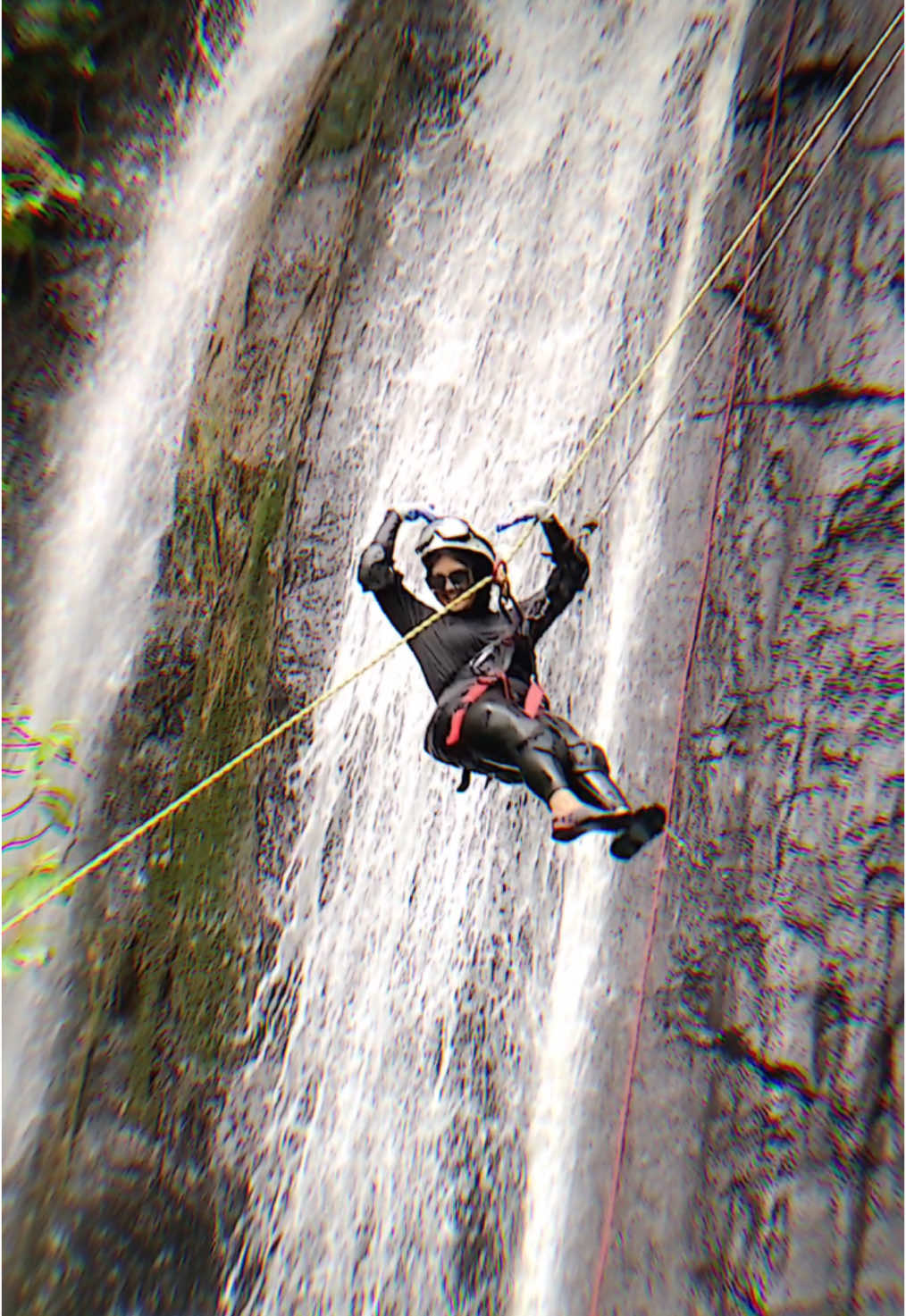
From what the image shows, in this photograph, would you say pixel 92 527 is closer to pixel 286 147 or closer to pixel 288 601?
pixel 288 601

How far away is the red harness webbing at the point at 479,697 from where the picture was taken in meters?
2.36

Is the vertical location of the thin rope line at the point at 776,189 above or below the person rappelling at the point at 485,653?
above

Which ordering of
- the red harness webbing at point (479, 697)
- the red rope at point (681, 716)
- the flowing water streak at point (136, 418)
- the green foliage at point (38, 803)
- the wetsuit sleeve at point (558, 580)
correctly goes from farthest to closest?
1. the flowing water streak at point (136, 418)
2. the green foliage at point (38, 803)
3. the red rope at point (681, 716)
4. the wetsuit sleeve at point (558, 580)
5. the red harness webbing at point (479, 697)

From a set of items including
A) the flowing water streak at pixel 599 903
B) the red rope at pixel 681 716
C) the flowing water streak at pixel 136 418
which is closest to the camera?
the red rope at pixel 681 716

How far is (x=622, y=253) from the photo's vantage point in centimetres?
377

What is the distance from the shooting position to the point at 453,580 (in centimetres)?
253

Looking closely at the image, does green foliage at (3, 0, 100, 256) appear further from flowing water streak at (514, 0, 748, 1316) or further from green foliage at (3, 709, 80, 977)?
flowing water streak at (514, 0, 748, 1316)

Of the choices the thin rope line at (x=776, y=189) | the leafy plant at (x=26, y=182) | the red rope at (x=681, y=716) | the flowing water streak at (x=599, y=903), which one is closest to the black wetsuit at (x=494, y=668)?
the thin rope line at (x=776, y=189)

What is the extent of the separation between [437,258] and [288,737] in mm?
2234

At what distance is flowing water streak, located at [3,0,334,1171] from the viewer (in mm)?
3732

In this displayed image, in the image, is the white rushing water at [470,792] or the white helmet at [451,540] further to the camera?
the white rushing water at [470,792]

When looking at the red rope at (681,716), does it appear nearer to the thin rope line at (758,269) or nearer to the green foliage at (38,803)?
the thin rope line at (758,269)

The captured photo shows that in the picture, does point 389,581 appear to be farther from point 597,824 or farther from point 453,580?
point 597,824

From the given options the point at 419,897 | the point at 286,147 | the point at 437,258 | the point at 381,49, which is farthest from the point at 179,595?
the point at 381,49
